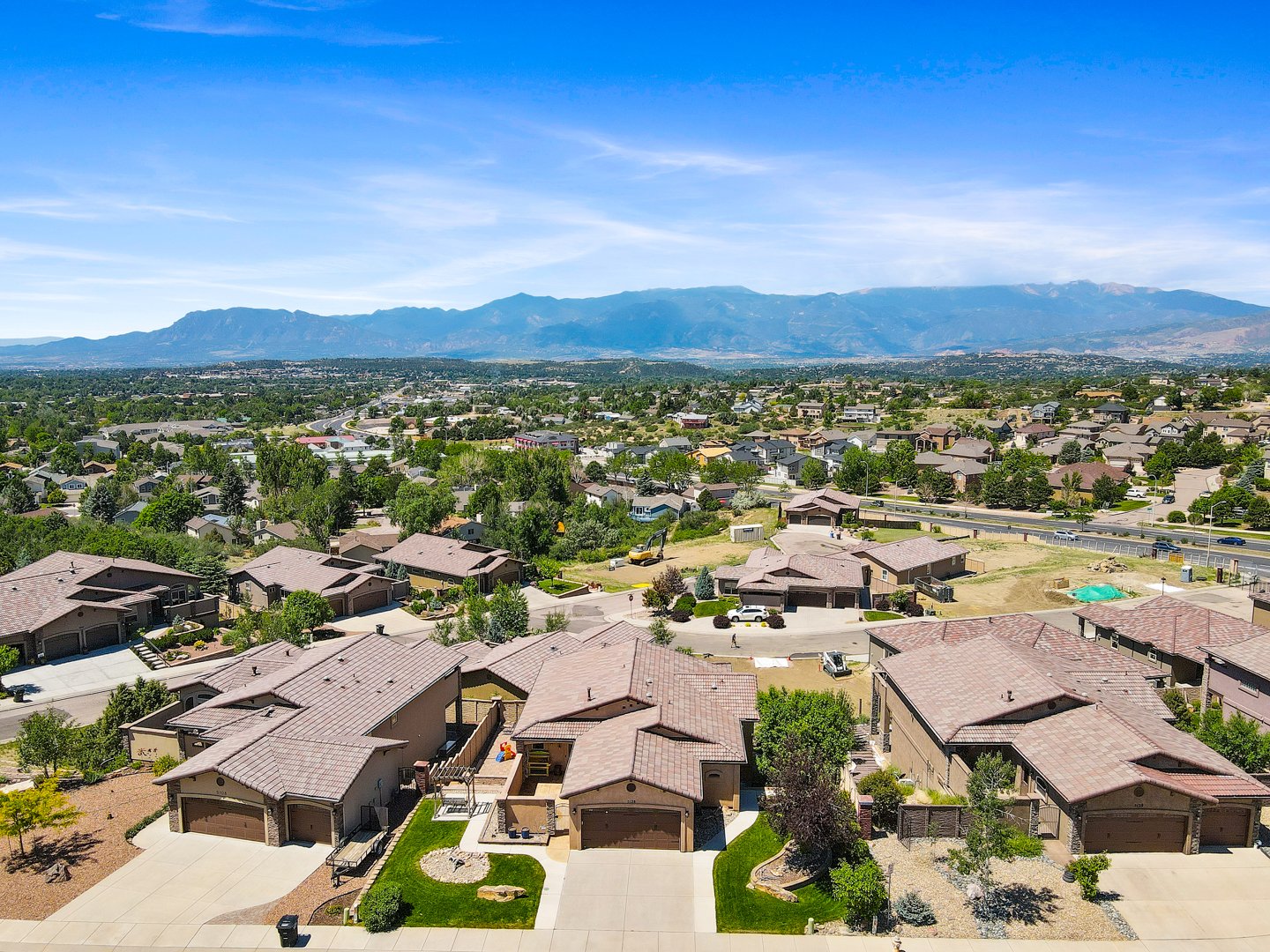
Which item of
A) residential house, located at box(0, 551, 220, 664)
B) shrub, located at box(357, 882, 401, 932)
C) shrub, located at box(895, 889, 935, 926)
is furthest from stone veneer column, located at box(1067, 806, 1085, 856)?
residential house, located at box(0, 551, 220, 664)

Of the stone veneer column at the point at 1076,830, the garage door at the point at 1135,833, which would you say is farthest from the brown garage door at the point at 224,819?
the garage door at the point at 1135,833

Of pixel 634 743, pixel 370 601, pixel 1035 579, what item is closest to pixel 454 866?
pixel 634 743

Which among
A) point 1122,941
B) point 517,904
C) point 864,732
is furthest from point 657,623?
point 1122,941

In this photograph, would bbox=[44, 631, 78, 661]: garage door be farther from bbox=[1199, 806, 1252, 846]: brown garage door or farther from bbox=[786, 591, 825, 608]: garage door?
bbox=[1199, 806, 1252, 846]: brown garage door

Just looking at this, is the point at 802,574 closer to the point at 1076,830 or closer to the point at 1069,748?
the point at 1069,748

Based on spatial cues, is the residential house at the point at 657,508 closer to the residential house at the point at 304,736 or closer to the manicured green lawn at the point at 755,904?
the residential house at the point at 304,736
